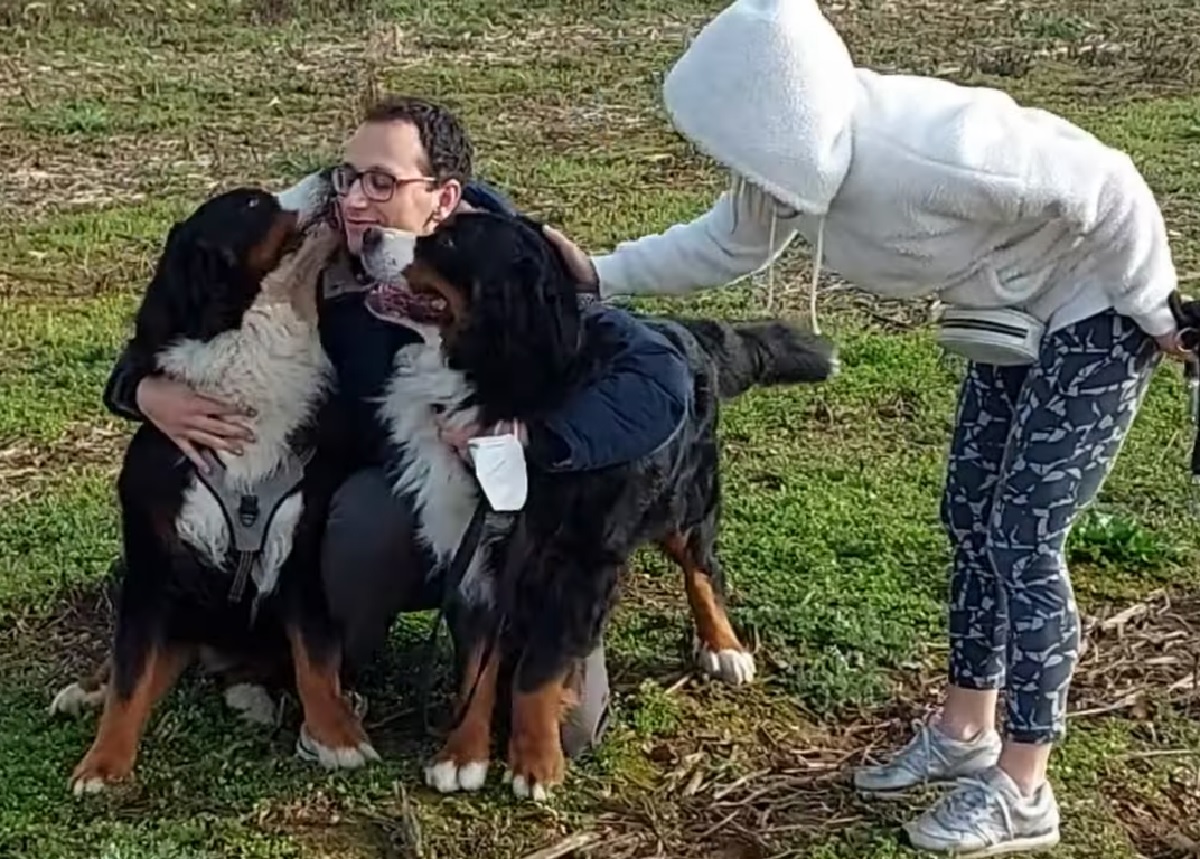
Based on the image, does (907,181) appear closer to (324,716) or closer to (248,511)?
(248,511)

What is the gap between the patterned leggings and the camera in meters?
3.22

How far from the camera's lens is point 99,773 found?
3613 millimetres

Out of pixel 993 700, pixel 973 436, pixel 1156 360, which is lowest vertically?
pixel 993 700

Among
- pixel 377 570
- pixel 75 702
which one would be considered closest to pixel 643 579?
pixel 377 570

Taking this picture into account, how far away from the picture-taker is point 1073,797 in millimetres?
3721

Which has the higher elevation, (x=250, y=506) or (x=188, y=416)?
(x=188, y=416)

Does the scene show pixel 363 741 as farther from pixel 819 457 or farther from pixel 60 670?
pixel 819 457

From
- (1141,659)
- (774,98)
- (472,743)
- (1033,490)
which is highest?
(774,98)

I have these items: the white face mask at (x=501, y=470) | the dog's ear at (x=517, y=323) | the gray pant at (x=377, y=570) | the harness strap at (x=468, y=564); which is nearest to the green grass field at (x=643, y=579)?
the gray pant at (x=377, y=570)

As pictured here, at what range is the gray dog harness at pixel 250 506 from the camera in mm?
Result: 3574

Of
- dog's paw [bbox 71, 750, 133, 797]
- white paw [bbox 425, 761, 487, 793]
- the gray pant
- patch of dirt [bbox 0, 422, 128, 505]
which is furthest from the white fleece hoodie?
patch of dirt [bbox 0, 422, 128, 505]

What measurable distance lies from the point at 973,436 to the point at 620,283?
2.45ft

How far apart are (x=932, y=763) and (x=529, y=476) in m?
1.03

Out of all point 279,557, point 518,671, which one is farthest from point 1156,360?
point 279,557
